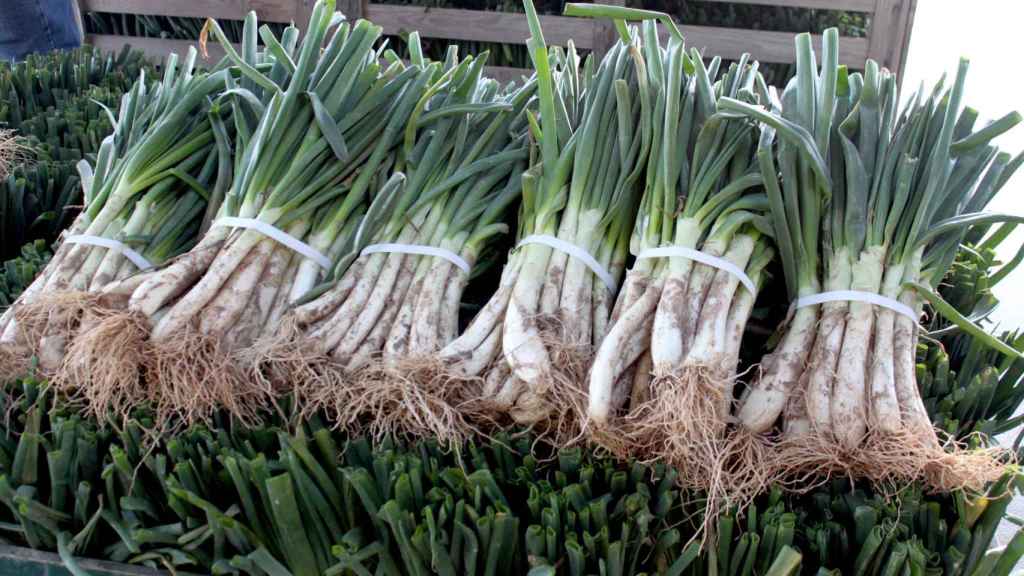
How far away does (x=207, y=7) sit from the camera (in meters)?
4.57

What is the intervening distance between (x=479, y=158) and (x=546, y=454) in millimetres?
541

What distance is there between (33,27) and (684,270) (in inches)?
139

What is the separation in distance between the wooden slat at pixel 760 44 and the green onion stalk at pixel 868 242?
3.10 meters

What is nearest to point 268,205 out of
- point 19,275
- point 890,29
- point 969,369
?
point 19,275

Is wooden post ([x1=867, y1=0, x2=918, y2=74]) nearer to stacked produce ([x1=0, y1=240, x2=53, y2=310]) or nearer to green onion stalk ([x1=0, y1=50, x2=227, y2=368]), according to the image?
green onion stalk ([x1=0, y1=50, x2=227, y2=368])

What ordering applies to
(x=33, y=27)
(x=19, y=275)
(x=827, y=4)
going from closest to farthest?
(x=19, y=275), (x=33, y=27), (x=827, y=4)

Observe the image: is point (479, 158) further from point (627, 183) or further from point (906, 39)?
point (906, 39)

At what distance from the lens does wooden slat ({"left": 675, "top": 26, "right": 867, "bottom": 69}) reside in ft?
13.8

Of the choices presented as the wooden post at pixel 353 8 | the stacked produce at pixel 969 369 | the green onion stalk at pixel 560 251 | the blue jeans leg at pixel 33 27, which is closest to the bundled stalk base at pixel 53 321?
the green onion stalk at pixel 560 251

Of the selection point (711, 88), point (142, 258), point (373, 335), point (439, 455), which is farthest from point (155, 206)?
point (711, 88)

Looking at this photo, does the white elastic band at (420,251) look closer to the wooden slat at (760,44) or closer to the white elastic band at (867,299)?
the white elastic band at (867,299)

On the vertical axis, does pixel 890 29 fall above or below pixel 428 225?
above

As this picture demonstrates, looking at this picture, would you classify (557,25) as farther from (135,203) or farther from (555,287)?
(555,287)

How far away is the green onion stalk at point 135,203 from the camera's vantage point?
1.24 metres
